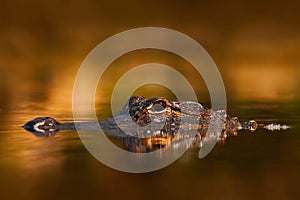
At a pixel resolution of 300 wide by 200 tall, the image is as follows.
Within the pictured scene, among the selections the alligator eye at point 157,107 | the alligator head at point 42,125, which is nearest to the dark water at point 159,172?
the alligator head at point 42,125

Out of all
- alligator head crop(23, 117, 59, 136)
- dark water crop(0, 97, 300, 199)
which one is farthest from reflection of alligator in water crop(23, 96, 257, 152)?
dark water crop(0, 97, 300, 199)

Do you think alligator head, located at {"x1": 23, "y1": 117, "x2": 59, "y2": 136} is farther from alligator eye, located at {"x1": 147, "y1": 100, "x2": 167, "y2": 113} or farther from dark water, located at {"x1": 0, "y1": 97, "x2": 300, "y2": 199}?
alligator eye, located at {"x1": 147, "y1": 100, "x2": 167, "y2": 113}

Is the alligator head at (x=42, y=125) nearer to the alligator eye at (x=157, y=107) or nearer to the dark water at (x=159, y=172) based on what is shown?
the dark water at (x=159, y=172)

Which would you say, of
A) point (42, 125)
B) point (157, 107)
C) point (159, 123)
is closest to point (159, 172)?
point (159, 123)

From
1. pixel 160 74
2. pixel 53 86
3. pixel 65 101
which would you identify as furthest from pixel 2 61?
pixel 65 101

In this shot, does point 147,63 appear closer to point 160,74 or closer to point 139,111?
point 160,74
